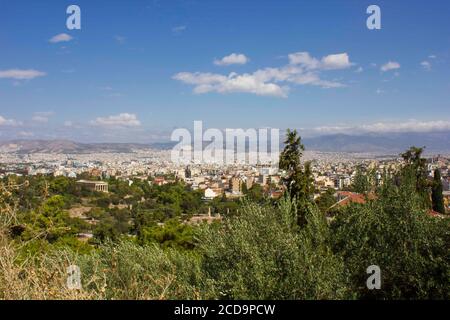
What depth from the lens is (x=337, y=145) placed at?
41.9m

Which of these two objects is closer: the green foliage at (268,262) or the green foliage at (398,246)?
the green foliage at (268,262)

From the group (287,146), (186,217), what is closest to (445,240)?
(287,146)

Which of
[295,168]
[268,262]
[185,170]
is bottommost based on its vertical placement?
[185,170]

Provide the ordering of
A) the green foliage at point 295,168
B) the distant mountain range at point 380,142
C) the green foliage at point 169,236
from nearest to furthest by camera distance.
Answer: the green foliage at point 295,168 < the green foliage at point 169,236 < the distant mountain range at point 380,142

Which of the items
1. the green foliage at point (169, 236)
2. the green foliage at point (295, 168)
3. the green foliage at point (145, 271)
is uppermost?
the green foliage at point (295, 168)

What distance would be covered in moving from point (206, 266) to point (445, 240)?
345 centimetres

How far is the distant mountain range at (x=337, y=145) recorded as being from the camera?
21016 mm

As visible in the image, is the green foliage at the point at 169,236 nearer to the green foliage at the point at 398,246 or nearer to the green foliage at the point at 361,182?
the green foliage at the point at 361,182

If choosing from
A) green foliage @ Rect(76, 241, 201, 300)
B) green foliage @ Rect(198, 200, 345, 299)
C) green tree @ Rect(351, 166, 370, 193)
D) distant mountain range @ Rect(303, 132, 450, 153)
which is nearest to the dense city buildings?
distant mountain range @ Rect(303, 132, 450, 153)

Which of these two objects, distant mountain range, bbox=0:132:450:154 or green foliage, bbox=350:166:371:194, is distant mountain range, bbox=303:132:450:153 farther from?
green foliage, bbox=350:166:371:194

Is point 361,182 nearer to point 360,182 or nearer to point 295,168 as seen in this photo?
point 360,182

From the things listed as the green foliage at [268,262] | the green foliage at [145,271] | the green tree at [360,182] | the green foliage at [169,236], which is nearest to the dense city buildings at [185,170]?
the green foliage at [169,236]

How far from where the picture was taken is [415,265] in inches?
205

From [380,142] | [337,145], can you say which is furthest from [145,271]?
[337,145]
